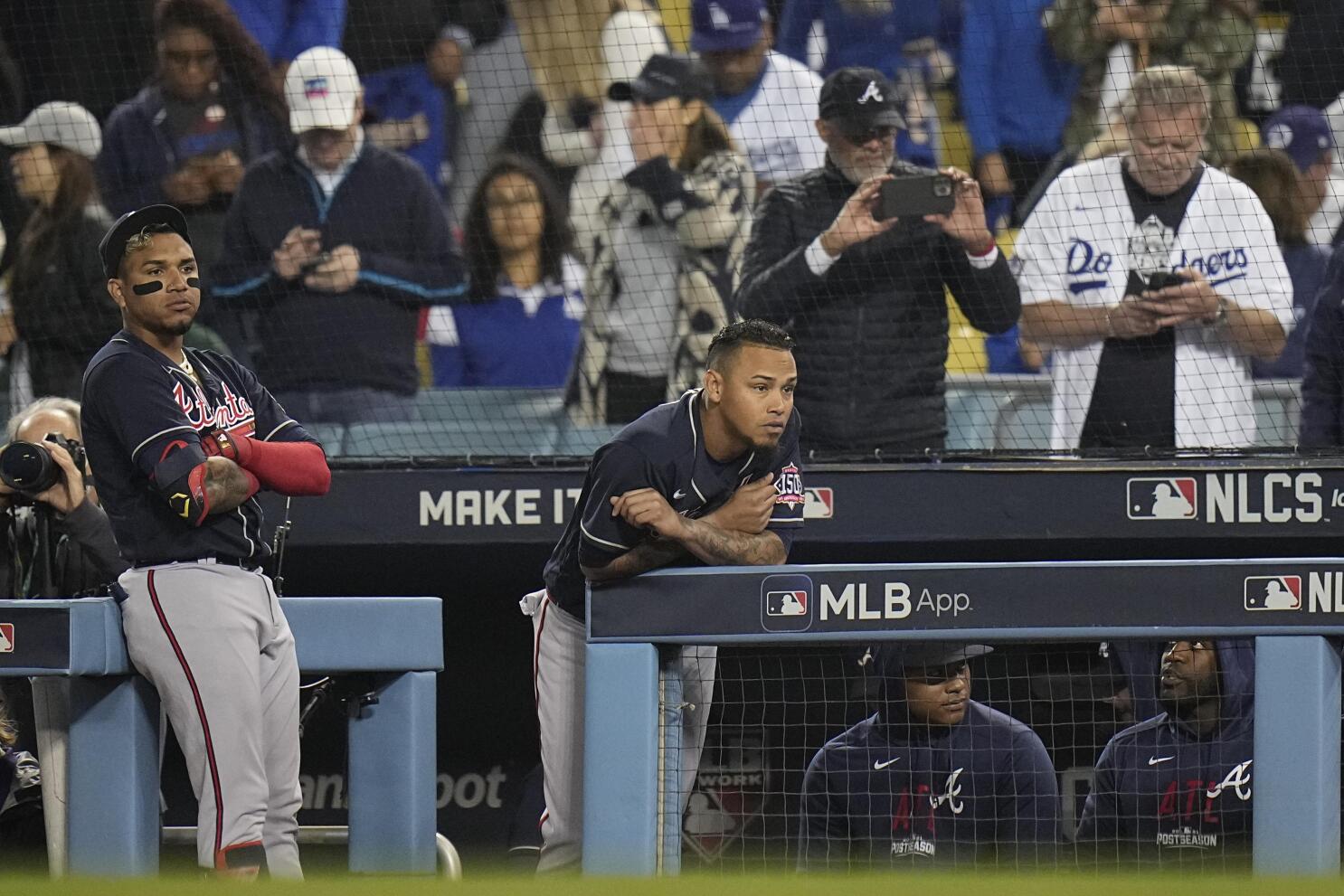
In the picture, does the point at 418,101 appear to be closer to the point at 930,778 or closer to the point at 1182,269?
the point at 1182,269

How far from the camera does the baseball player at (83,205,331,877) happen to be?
3.16 metres

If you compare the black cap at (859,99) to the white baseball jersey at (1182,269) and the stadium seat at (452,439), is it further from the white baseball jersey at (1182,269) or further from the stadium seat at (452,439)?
the stadium seat at (452,439)

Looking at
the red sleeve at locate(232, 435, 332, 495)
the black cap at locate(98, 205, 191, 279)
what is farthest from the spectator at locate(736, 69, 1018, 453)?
the black cap at locate(98, 205, 191, 279)

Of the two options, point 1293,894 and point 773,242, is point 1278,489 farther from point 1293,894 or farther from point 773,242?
point 1293,894

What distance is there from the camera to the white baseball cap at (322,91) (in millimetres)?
5574

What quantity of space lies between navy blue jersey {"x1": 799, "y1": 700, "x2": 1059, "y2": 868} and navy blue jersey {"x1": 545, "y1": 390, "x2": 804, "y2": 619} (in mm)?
726

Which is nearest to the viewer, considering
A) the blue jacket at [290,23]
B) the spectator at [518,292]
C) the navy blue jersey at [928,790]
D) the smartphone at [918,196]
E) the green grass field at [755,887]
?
the green grass field at [755,887]

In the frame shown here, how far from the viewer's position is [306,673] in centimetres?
362

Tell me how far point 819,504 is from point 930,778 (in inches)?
43.1

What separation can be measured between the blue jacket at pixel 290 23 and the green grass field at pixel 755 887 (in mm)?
4374

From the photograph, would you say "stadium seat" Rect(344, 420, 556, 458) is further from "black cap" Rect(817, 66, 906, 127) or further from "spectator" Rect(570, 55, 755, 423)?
"black cap" Rect(817, 66, 906, 127)

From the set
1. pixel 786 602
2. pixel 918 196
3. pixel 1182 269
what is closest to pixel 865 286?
pixel 918 196

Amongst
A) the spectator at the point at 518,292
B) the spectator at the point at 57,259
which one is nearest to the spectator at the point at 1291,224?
the spectator at the point at 518,292

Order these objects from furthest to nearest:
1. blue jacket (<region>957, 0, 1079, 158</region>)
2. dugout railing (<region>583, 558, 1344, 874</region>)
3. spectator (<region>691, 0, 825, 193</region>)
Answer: blue jacket (<region>957, 0, 1079, 158</region>)
spectator (<region>691, 0, 825, 193</region>)
dugout railing (<region>583, 558, 1344, 874</region>)
